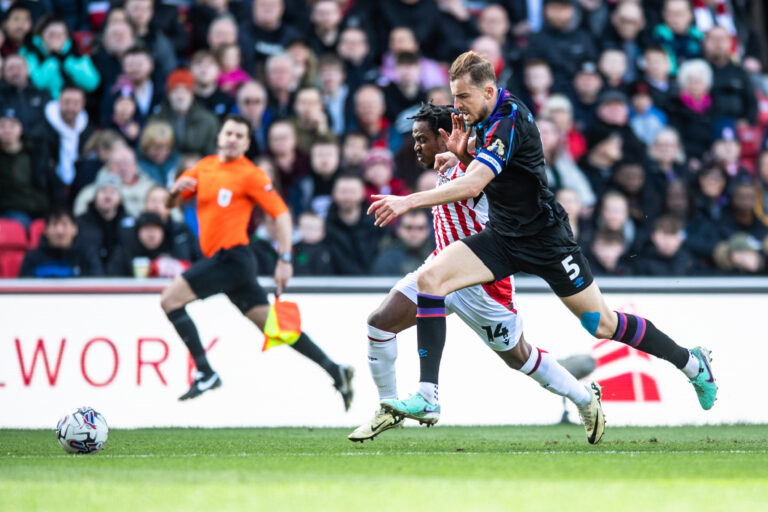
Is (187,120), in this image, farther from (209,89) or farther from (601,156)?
(601,156)

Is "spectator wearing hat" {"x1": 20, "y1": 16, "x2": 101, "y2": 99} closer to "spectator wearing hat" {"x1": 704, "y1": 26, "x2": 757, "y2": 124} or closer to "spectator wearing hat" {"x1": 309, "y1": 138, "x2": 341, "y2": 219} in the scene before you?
"spectator wearing hat" {"x1": 309, "y1": 138, "x2": 341, "y2": 219}

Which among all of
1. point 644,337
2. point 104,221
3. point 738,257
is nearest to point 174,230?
point 104,221

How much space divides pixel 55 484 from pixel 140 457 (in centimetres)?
155

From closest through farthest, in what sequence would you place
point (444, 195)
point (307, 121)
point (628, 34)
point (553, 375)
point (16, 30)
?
point (444, 195) → point (553, 375) → point (307, 121) → point (16, 30) → point (628, 34)

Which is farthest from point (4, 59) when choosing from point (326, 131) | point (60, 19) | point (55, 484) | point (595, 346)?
point (55, 484)

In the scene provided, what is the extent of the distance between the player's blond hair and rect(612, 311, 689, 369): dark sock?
5.55 ft

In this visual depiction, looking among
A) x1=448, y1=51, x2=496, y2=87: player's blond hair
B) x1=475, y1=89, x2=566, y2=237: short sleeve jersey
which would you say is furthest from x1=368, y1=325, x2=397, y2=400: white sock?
x1=448, y1=51, x2=496, y2=87: player's blond hair

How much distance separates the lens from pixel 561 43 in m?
14.5

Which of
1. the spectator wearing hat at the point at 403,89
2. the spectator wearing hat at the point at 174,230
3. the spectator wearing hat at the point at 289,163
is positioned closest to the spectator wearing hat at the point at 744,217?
the spectator wearing hat at the point at 403,89

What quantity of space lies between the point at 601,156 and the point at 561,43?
1.76m

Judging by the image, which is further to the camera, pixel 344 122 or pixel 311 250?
pixel 344 122

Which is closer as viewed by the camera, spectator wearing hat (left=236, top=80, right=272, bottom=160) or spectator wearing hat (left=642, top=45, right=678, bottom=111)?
spectator wearing hat (left=236, top=80, right=272, bottom=160)

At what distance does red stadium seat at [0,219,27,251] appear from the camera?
11562 mm

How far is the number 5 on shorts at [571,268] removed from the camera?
7.54 meters
